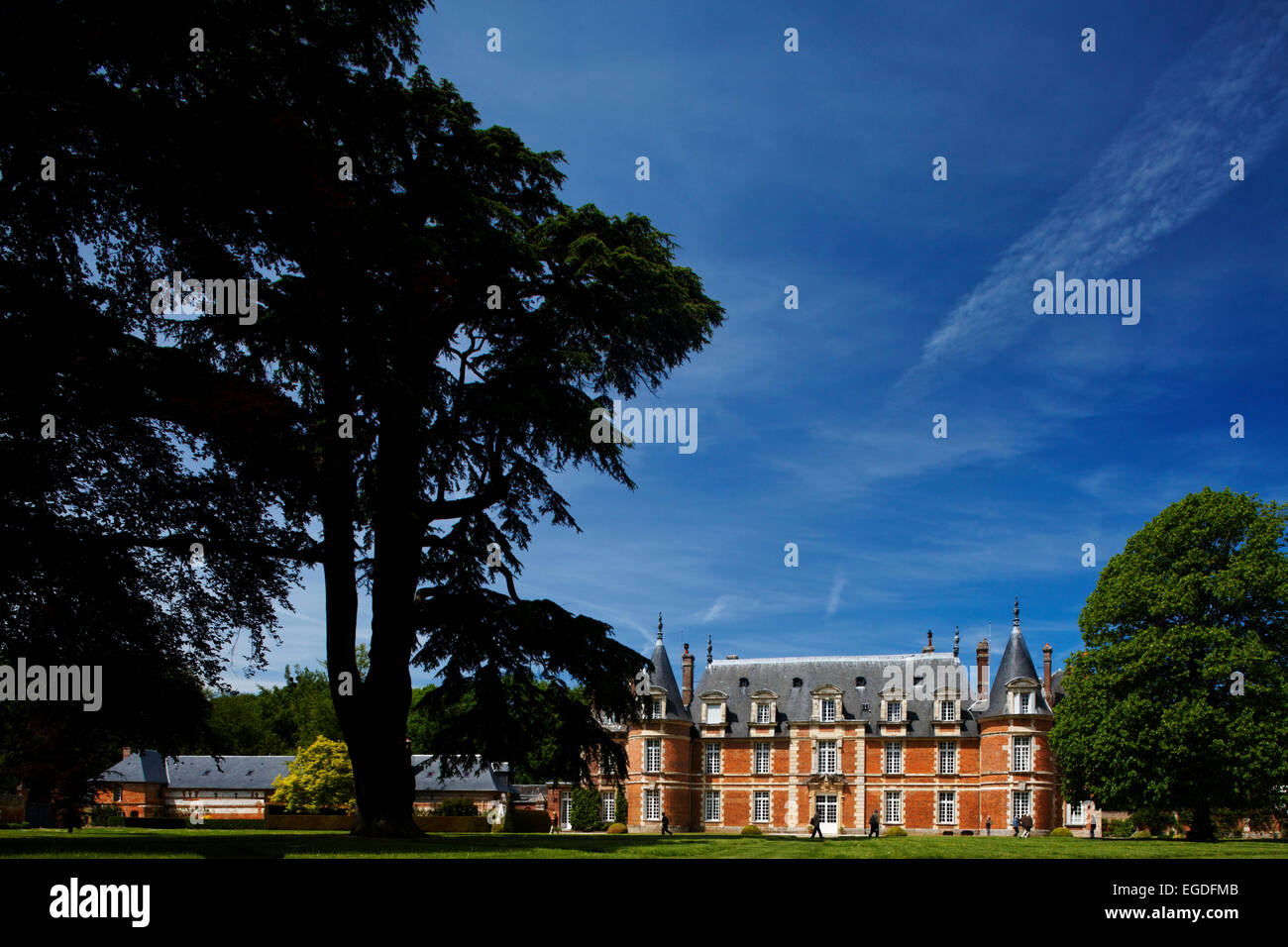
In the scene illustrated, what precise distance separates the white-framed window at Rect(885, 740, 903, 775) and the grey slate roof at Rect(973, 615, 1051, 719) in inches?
197

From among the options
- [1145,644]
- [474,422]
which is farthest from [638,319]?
[1145,644]

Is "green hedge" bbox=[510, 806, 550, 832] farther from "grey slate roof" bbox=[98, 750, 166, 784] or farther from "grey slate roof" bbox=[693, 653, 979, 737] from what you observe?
"grey slate roof" bbox=[98, 750, 166, 784]

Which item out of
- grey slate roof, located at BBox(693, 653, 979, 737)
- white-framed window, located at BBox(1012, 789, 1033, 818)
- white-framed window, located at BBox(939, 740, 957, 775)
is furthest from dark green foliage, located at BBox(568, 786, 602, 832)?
white-framed window, located at BBox(1012, 789, 1033, 818)

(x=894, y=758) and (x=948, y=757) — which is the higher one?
(x=948, y=757)

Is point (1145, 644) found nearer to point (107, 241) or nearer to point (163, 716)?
point (163, 716)

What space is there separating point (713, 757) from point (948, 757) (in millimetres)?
13530

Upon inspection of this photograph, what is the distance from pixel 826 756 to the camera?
5606 centimetres

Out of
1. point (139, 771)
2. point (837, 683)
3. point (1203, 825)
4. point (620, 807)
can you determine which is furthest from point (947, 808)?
point (139, 771)

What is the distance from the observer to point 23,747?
32.7 meters

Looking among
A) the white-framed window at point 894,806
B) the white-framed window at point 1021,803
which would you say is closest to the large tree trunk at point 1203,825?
the white-framed window at point 1021,803

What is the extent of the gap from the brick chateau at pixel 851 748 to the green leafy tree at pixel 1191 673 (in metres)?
15.3

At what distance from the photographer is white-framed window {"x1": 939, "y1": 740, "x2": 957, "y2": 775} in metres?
54.4

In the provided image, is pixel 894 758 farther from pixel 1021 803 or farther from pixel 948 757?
pixel 1021 803

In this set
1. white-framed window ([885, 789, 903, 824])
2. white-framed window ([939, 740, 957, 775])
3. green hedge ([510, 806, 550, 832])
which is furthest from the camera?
white-framed window ([885, 789, 903, 824])
